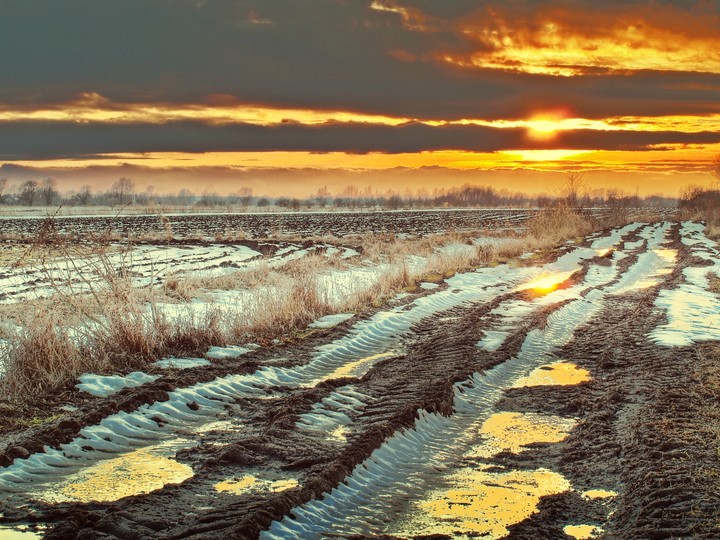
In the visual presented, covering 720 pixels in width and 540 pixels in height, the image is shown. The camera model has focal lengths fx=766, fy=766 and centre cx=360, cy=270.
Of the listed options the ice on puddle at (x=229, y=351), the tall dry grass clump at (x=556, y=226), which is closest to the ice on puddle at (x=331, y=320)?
the ice on puddle at (x=229, y=351)

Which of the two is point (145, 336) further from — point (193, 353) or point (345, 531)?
point (345, 531)

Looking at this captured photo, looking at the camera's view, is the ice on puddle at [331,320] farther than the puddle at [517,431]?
Yes

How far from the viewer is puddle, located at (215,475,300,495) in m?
5.88

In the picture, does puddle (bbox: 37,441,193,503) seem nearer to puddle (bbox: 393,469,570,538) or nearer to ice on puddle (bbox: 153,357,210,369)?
puddle (bbox: 393,469,570,538)

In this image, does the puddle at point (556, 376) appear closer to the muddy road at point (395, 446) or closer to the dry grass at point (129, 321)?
the muddy road at point (395, 446)

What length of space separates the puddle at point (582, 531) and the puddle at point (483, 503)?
34 cm

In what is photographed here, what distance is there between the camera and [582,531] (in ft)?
17.4

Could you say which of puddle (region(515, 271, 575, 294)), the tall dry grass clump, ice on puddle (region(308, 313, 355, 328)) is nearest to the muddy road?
ice on puddle (region(308, 313, 355, 328))

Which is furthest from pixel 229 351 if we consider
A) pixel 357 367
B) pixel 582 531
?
pixel 582 531

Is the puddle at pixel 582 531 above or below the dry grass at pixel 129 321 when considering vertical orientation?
below

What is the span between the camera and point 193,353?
428 inches

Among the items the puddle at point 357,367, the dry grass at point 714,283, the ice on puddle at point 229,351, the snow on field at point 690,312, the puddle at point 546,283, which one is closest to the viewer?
the puddle at point 357,367

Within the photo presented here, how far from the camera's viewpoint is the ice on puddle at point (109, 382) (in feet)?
28.8

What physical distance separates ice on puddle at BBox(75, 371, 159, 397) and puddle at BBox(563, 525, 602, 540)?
539cm
